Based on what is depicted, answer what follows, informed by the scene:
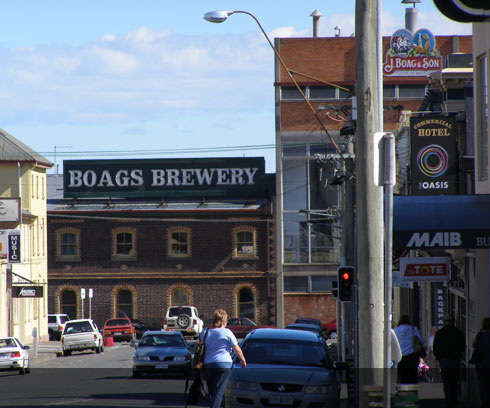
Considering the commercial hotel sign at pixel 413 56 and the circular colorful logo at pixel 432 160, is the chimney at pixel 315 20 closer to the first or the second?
the commercial hotel sign at pixel 413 56

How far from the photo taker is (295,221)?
6275cm

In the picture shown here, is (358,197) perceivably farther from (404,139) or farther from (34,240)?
(34,240)

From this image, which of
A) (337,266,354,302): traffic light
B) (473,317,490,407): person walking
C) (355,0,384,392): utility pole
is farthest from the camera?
(337,266,354,302): traffic light

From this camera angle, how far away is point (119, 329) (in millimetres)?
54469

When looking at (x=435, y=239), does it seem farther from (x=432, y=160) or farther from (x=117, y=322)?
(x=117, y=322)

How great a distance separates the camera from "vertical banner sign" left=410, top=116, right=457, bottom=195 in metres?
24.7

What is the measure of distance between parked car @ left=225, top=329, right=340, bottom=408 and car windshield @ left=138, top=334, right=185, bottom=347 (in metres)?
11.9

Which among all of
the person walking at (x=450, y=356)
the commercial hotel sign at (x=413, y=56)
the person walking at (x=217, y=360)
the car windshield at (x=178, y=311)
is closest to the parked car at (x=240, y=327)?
the car windshield at (x=178, y=311)

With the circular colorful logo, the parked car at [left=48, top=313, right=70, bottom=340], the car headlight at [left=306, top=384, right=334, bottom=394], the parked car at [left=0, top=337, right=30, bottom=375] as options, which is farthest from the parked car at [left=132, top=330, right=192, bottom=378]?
the parked car at [left=48, top=313, right=70, bottom=340]

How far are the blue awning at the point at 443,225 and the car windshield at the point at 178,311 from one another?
40.2 meters

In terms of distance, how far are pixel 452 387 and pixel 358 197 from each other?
7.08 metres

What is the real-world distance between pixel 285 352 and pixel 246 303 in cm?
4505

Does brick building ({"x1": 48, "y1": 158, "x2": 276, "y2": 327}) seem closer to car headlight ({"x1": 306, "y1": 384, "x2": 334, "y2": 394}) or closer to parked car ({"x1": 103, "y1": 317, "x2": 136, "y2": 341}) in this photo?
parked car ({"x1": 103, "y1": 317, "x2": 136, "y2": 341})

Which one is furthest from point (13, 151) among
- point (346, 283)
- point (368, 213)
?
point (368, 213)
